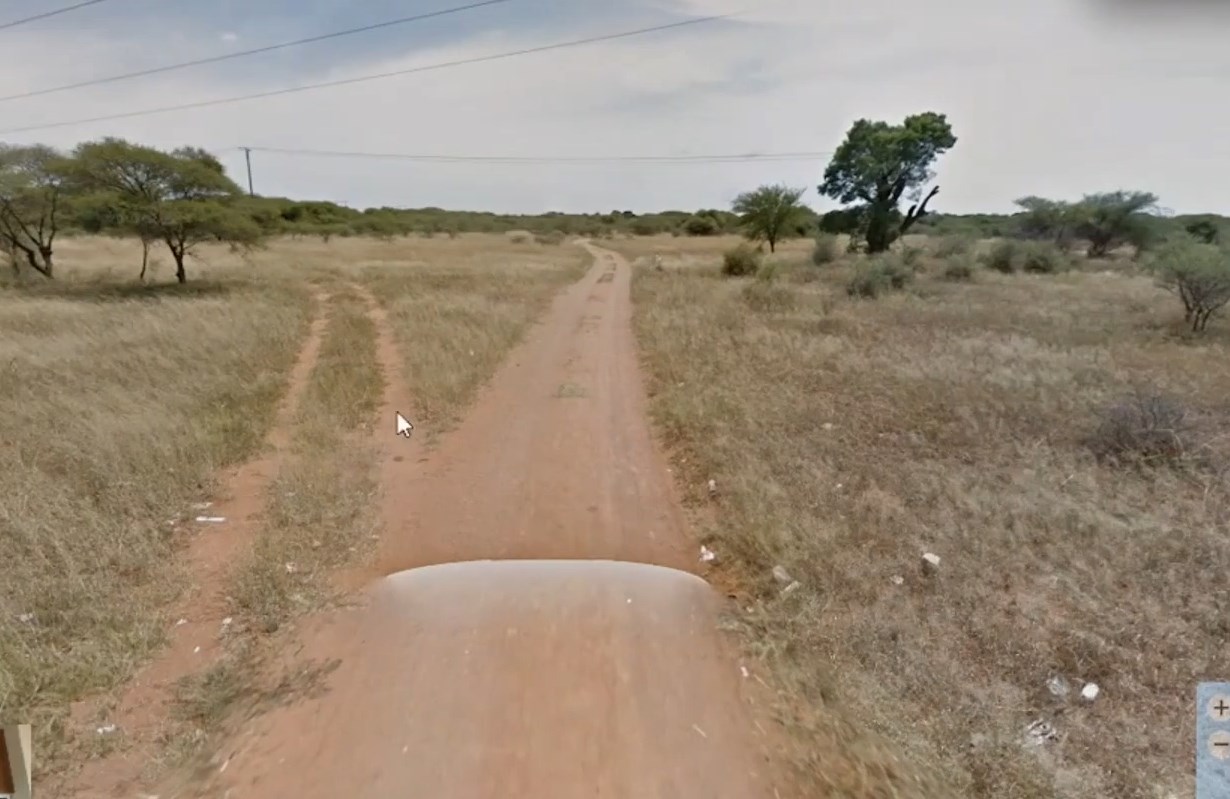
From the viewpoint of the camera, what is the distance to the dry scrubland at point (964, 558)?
297cm

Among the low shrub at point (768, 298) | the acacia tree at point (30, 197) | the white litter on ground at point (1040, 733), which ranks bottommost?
the white litter on ground at point (1040, 733)

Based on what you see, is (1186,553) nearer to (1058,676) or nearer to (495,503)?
(1058,676)

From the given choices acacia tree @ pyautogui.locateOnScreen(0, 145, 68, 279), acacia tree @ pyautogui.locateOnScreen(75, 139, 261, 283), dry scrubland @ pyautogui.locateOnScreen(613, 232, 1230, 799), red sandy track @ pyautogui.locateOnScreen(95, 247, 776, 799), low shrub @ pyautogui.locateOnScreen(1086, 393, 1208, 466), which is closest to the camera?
red sandy track @ pyautogui.locateOnScreen(95, 247, 776, 799)

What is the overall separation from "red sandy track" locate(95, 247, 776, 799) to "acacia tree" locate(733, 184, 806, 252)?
36.3 m

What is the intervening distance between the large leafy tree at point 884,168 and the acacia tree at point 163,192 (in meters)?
31.9

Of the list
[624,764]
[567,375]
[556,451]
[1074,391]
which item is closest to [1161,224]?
[1074,391]

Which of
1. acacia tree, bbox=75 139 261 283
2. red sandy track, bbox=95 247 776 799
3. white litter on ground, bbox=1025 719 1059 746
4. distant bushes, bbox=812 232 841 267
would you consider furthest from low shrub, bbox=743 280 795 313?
acacia tree, bbox=75 139 261 283

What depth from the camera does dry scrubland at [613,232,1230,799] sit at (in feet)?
9.76

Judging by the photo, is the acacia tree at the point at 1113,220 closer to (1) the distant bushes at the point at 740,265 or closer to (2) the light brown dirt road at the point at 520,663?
(1) the distant bushes at the point at 740,265

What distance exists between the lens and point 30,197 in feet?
71.7

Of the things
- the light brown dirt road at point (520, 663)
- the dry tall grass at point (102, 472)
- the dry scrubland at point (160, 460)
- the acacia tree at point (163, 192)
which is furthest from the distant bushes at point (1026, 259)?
the acacia tree at point (163, 192)

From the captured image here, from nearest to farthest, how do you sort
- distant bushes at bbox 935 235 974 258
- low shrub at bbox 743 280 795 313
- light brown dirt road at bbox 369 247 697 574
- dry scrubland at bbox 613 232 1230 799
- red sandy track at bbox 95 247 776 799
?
red sandy track at bbox 95 247 776 799
dry scrubland at bbox 613 232 1230 799
light brown dirt road at bbox 369 247 697 574
low shrub at bbox 743 280 795 313
distant bushes at bbox 935 235 974 258

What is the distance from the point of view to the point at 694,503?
225 inches

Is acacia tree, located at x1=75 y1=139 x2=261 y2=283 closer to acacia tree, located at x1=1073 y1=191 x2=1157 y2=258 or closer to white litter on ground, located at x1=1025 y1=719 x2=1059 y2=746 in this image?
white litter on ground, located at x1=1025 y1=719 x2=1059 y2=746
